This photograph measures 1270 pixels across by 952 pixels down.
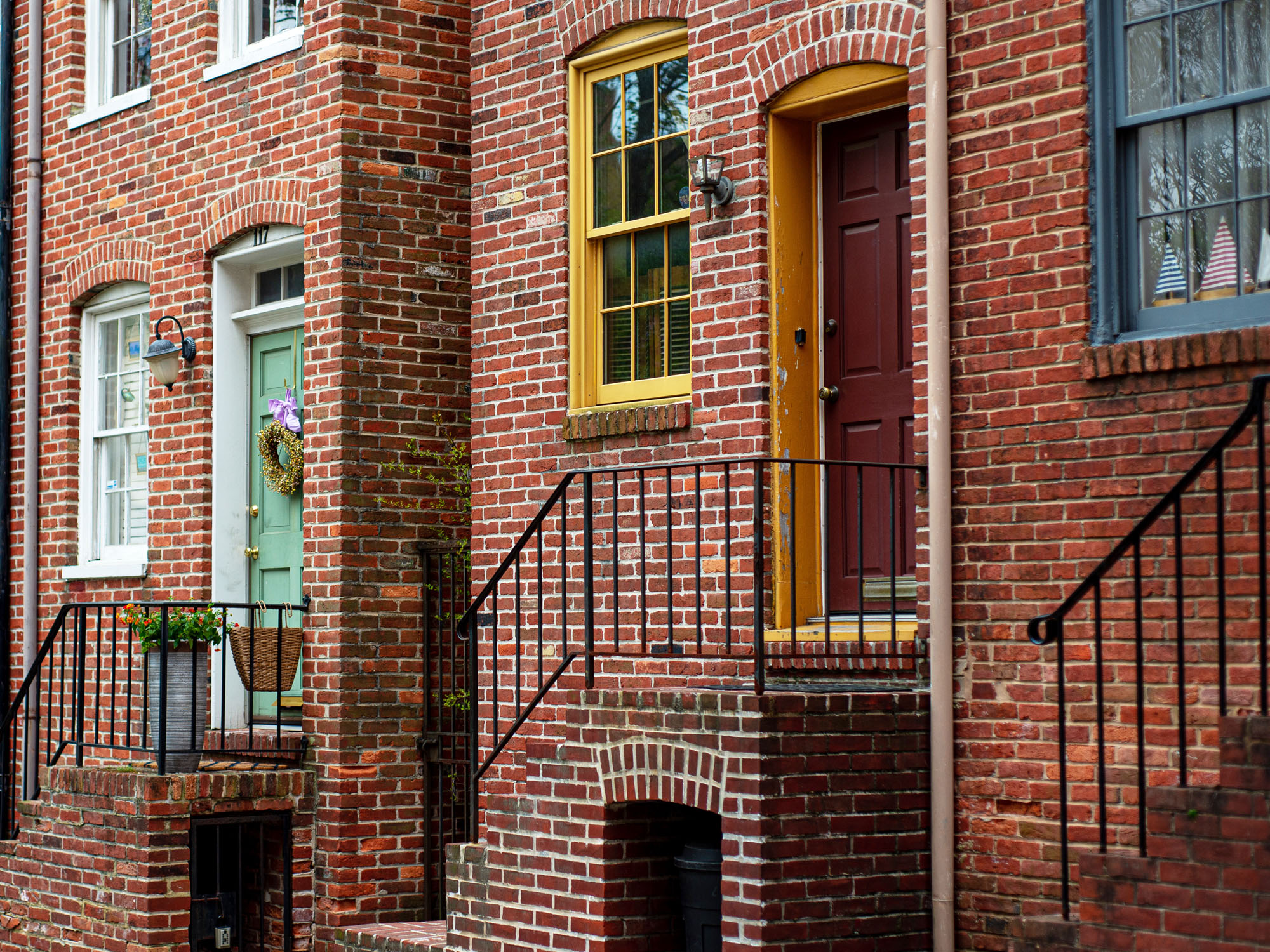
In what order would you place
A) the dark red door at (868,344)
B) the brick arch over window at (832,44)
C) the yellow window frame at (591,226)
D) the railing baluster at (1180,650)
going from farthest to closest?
the yellow window frame at (591,226), the dark red door at (868,344), the brick arch over window at (832,44), the railing baluster at (1180,650)

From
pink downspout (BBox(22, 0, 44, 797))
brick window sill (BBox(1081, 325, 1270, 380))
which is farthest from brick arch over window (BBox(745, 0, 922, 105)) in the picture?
pink downspout (BBox(22, 0, 44, 797))

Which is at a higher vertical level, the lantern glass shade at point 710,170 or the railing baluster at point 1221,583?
the lantern glass shade at point 710,170

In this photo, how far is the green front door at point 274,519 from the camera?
10133 millimetres

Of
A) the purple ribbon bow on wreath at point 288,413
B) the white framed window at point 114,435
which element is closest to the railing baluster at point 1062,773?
the purple ribbon bow on wreath at point 288,413

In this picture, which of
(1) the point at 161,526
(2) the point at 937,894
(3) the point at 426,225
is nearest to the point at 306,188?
(3) the point at 426,225

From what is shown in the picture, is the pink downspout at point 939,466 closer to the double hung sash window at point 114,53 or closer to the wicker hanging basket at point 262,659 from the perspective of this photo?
the wicker hanging basket at point 262,659

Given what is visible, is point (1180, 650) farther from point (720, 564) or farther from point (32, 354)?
point (32, 354)

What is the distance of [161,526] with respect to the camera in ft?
35.0

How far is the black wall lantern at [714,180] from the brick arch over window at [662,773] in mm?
2472

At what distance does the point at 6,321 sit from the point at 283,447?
3.13 meters

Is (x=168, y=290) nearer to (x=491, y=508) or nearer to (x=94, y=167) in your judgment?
(x=94, y=167)

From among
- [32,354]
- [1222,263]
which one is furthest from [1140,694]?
[32,354]

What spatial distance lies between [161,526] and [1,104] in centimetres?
364

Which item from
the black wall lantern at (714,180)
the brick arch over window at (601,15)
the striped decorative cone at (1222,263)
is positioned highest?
the brick arch over window at (601,15)
